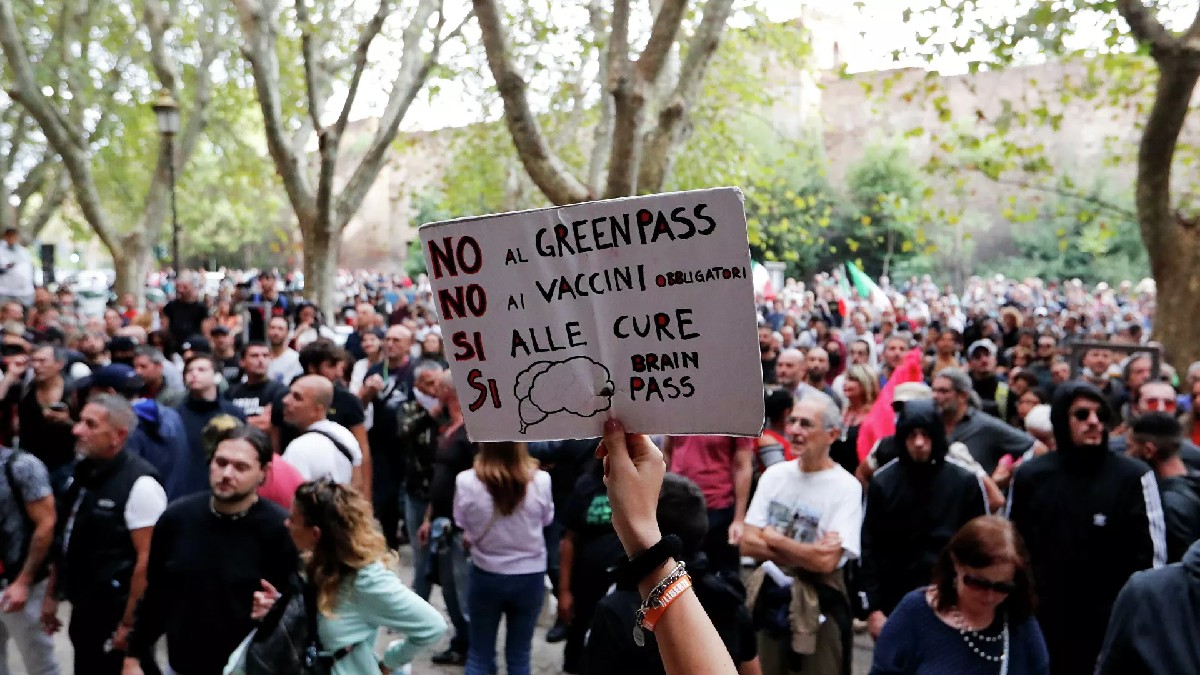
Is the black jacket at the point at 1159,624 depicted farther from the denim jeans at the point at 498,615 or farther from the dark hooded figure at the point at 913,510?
the denim jeans at the point at 498,615

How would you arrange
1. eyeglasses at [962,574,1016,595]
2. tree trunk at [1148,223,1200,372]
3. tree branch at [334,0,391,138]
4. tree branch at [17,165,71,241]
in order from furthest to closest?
1. tree branch at [17,165,71,241]
2. tree branch at [334,0,391,138]
3. tree trunk at [1148,223,1200,372]
4. eyeglasses at [962,574,1016,595]

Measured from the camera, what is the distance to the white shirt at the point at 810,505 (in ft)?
15.2

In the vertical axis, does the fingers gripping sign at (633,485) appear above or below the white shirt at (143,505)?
above

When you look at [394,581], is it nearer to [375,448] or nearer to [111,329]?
[375,448]

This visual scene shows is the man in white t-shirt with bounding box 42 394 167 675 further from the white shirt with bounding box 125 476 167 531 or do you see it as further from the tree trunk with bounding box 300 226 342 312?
the tree trunk with bounding box 300 226 342 312

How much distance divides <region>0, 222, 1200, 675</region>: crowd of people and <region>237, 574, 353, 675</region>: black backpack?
0.04 metres

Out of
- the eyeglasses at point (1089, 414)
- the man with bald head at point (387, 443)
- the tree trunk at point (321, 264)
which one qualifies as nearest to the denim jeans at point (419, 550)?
the man with bald head at point (387, 443)

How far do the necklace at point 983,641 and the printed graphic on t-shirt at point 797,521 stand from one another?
48.7 inches

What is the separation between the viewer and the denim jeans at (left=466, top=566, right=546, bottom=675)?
539 centimetres

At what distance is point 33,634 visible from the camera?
5.12 m

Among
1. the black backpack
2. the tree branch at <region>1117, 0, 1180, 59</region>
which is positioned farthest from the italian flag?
the black backpack

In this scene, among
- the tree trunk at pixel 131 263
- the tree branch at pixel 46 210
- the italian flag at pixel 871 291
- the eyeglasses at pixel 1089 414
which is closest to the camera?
the eyeglasses at pixel 1089 414

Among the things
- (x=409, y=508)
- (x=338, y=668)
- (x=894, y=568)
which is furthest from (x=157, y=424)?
(x=894, y=568)

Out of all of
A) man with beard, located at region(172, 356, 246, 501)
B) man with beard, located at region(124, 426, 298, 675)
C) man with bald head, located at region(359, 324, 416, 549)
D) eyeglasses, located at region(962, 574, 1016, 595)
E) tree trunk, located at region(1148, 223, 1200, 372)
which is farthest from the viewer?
tree trunk, located at region(1148, 223, 1200, 372)
